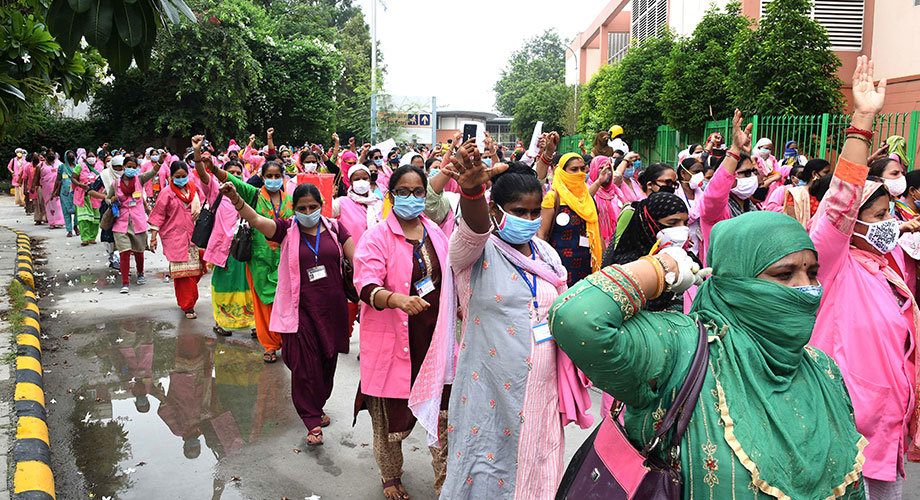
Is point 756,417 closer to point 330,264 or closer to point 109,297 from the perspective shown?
point 330,264

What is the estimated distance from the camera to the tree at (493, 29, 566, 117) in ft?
240

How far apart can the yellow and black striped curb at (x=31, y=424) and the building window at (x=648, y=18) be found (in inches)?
818

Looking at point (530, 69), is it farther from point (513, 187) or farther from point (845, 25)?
point (513, 187)

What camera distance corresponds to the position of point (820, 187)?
454 centimetres

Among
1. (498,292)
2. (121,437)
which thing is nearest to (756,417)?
(498,292)

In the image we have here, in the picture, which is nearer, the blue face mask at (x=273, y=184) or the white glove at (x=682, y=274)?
the white glove at (x=682, y=274)

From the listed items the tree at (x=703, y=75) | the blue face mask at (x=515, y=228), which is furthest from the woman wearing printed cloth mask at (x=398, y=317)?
the tree at (x=703, y=75)

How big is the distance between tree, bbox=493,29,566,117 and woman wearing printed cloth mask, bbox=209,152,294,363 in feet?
201

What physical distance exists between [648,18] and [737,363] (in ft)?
88.4

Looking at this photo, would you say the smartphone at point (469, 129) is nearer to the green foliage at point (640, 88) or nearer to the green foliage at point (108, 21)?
the green foliage at point (108, 21)

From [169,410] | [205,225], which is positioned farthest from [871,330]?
[205,225]

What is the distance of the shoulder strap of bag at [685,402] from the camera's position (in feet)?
6.10

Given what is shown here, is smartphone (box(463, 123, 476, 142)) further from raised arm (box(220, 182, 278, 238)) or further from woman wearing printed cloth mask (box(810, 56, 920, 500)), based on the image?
woman wearing printed cloth mask (box(810, 56, 920, 500))

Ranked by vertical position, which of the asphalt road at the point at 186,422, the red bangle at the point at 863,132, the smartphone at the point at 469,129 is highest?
the smartphone at the point at 469,129
